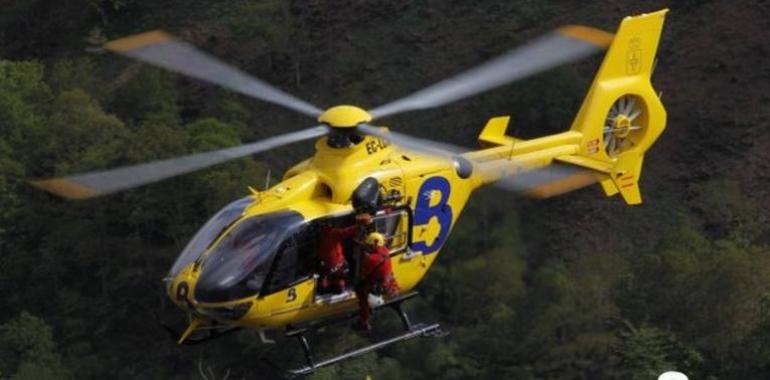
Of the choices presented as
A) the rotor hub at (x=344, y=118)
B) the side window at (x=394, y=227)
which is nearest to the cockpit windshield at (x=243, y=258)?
the rotor hub at (x=344, y=118)

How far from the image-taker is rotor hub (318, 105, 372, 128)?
2098 cm

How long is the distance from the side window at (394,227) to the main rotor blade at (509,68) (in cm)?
132

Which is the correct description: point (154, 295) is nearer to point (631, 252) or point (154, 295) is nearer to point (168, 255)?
point (168, 255)

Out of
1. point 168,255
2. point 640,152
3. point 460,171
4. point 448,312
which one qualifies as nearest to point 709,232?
point 448,312

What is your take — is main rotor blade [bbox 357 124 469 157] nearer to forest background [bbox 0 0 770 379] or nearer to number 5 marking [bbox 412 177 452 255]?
number 5 marking [bbox 412 177 452 255]

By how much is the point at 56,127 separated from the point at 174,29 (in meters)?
6.94

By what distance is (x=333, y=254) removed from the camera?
21.2 metres

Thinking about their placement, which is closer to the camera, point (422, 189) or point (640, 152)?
point (422, 189)

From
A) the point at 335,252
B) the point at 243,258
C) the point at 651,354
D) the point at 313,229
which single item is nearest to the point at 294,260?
the point at 313,229

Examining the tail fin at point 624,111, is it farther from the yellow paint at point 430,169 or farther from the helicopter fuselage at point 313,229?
the helicopter fuselage at point 313,229

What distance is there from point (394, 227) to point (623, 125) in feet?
19.0

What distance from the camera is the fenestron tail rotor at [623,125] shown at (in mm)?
26438

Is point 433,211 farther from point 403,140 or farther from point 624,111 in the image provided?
point 624,111

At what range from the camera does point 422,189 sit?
73.5 feet
